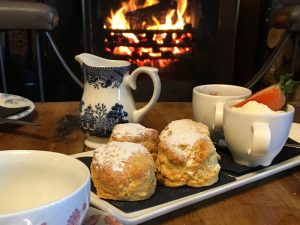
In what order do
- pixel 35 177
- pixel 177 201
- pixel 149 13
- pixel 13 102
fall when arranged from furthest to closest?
pixel 149 13 < pixel 13 102 < pixel 177 201 < pixel 35 177

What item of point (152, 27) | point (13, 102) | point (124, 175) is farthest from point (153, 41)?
point (124, 175)

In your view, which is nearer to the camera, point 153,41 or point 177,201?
point 177,201

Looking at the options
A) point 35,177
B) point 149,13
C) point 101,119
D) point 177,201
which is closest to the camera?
point 35,177

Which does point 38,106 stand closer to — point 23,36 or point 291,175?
point 291,175

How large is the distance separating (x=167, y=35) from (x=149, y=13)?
127 mm

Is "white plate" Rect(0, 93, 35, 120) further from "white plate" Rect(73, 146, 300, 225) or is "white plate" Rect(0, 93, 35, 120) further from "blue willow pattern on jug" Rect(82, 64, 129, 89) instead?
"white plate" Rect(73, 146, 300, 225)

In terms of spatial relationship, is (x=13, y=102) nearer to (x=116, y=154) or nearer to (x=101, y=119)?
(x=101, y=119)

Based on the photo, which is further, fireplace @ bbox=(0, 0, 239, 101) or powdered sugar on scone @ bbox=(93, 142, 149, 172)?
fireplace @ bbox=(0, 0, 239, 101)

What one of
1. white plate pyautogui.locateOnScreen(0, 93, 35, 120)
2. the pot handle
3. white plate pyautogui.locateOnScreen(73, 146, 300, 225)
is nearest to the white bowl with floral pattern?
white plate pyautogui.locateOnScreen(73, 146, 300, 225)

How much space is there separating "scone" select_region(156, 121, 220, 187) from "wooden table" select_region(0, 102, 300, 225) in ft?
0.12

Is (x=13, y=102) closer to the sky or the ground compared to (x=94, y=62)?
closer to the ground

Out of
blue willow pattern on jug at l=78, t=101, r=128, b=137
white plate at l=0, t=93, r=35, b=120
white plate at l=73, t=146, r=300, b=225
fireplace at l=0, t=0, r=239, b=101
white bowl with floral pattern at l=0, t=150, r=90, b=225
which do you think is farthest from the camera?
fireplace at l=0, t=0, r=239, b=101

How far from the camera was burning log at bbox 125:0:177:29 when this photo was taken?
1841 mm

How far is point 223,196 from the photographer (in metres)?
0.56
